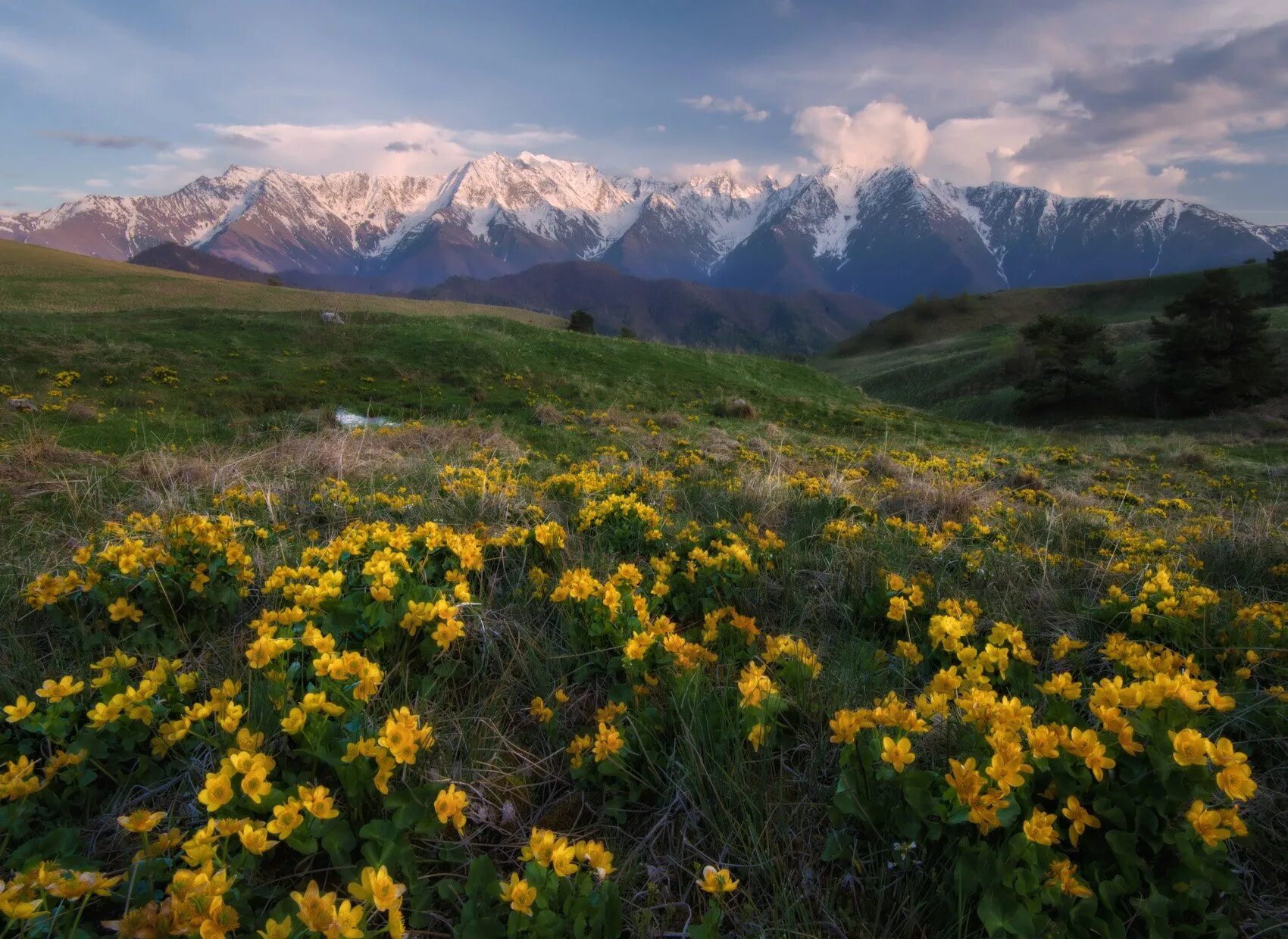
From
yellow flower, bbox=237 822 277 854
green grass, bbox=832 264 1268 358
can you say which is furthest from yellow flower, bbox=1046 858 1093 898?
green grass, bbox=832 264 1268 358

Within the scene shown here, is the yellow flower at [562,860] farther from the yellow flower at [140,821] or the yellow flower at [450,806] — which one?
the yellow flower at [140,821]

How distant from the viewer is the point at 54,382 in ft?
47.4

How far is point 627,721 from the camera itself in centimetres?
244

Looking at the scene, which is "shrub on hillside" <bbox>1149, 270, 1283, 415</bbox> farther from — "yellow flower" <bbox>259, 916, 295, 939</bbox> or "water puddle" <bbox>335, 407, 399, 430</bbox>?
"yellow flower" <bbox>259, 916, 295, 939</bbox>

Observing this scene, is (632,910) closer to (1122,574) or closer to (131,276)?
(1122,574)

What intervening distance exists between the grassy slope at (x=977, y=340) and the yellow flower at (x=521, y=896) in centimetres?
4229

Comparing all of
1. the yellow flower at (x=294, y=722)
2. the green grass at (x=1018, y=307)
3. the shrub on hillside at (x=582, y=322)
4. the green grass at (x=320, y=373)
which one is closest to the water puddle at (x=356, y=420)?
the green grass at (x=320, y=373)

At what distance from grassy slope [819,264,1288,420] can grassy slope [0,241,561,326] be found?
30.0 m

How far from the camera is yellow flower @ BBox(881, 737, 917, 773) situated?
180 centimetres

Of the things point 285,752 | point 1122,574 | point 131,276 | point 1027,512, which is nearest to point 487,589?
point 285,752

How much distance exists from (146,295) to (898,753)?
1673 inches

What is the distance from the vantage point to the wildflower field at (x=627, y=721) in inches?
65.6

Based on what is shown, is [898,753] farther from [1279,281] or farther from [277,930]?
[1279,281]

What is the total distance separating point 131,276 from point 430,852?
5505 centimetres
